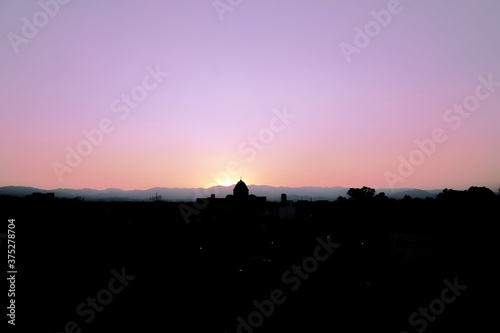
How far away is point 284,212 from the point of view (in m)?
58.9

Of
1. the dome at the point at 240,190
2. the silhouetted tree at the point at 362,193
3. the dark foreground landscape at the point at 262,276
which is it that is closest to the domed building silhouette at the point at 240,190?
the dome at the point at 240,190

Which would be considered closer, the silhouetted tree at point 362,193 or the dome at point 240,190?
the dome at point 240,190

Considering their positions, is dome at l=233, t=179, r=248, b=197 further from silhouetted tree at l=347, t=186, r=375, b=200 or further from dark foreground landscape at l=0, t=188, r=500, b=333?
silhouetted tree at l=347, t=186, r=375, b=200

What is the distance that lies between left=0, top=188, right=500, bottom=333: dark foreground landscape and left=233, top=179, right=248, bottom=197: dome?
3496 centimetres

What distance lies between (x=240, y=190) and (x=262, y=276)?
183ft

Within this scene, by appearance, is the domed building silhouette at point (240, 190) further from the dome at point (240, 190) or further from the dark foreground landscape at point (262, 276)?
the dark foreground landscape at point (262, 276)

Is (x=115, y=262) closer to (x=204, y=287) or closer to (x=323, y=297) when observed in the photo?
(x=204, y=287)

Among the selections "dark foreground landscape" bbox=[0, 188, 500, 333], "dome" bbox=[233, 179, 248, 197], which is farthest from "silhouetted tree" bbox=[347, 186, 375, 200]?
"dark foreground landscape" bbox=[0, 188, 500, 333]

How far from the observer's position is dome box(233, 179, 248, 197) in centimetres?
7966

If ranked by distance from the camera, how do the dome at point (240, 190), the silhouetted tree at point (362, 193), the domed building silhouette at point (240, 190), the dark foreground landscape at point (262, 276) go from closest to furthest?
1. the dark foreground landscape at point (262, 276)
2. the domed building silhouette at point (240, 190)
3. the dome at point (240, 190)
4. the silhouetted tree at point (362, 193)

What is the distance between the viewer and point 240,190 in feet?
264

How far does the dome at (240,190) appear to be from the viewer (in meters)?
79.7

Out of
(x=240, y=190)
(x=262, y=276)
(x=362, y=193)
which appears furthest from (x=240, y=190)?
(x=262, y=276)

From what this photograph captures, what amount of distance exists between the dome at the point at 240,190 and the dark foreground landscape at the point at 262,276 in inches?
1376
